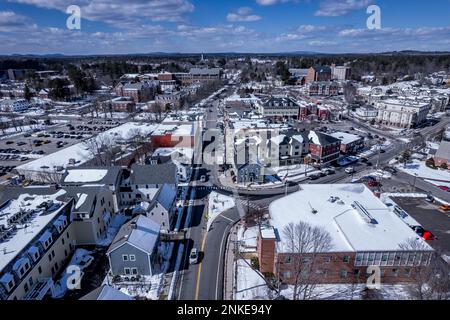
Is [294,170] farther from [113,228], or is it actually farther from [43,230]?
[43,230]

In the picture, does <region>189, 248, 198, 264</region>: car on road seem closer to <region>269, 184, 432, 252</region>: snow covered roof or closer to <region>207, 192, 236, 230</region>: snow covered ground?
<region>207, 192, 236, 230</region>: snow covered ground

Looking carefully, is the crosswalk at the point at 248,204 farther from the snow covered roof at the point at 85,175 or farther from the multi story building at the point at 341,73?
the multi story building at the point at 341,73

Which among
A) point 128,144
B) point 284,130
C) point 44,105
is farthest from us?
point 44,105

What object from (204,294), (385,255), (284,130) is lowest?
(204,294)

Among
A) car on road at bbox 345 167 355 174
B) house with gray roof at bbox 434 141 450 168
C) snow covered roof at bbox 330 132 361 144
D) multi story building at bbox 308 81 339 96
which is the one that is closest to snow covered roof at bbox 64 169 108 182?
car on road at bbox 345 167 355 174

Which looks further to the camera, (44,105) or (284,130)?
(44,105)

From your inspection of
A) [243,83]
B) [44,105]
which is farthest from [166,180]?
[243,83]

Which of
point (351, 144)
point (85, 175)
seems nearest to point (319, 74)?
point (351, 144)
